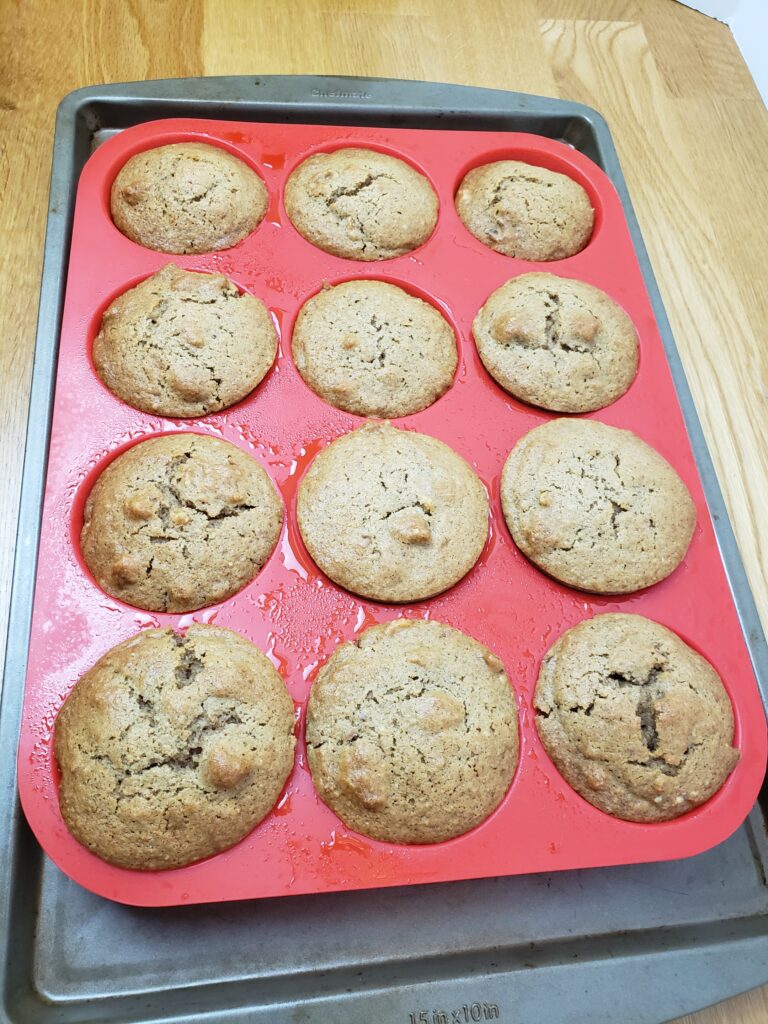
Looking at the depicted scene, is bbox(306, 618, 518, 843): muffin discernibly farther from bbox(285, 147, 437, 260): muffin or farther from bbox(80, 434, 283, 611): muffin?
bbox(285, 147, 437, 260): muffin

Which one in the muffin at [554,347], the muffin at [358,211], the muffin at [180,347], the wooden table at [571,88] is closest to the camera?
the muffin at [180,347]

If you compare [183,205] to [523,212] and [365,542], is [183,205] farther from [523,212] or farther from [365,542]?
[365,542]

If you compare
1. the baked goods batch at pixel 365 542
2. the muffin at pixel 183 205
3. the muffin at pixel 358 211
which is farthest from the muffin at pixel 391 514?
the muffin at pixel 183 205

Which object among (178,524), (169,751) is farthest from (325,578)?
(169,751)

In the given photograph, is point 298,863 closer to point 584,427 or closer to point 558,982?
point 558,982

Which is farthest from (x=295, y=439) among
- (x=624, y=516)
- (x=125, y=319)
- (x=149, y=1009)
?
(x=149, y=1009)

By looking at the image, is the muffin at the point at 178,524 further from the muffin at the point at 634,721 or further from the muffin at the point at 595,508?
the muffin at the point at 634,721
